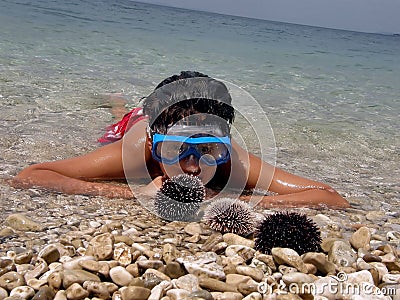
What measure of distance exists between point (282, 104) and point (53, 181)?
7.86 meters

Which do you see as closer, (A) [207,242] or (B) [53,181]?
(A) [207,242]

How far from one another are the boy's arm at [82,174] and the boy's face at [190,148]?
0.72 metres

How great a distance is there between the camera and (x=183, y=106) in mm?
4613

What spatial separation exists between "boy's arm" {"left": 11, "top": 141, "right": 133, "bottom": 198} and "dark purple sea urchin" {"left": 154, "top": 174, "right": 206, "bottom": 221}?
2.97 feet

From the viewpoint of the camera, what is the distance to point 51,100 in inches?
371

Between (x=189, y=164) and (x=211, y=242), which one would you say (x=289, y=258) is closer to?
(x=211, y=242)

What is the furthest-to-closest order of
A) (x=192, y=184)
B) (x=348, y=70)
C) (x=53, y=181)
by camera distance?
1. (x=348, y=70)
2. (x=53, y=181)
3. (x=192, y=184)

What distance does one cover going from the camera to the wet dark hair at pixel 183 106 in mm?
4574

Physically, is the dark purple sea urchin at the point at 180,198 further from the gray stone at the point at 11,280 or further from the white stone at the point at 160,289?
the gray stone at the point at 11,280

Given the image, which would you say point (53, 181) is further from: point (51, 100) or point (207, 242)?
point (51, 100)

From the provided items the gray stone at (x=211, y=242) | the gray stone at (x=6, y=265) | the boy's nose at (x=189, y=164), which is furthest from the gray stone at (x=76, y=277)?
the boy's nose at (x=189, y=164)

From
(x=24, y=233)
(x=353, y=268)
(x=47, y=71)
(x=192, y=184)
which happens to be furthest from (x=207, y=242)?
(x=47, y=71)

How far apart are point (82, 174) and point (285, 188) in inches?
89.8

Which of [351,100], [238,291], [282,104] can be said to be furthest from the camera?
[351,100]
